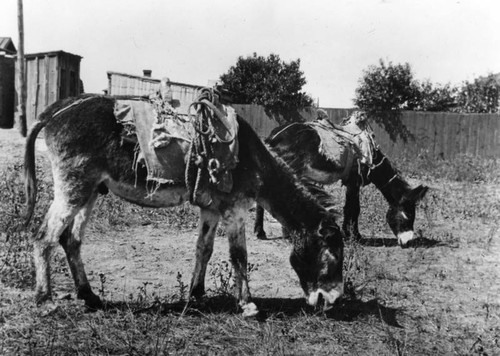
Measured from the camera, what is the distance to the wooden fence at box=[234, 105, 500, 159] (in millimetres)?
19516

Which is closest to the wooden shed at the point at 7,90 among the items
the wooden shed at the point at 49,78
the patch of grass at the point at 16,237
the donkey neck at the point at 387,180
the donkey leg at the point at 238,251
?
the wooden shed at the point at 49,78

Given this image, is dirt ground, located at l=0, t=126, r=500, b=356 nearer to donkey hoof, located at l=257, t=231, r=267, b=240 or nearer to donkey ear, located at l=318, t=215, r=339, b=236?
donkey hoof, located at l=257, t=231, r=267, b=240

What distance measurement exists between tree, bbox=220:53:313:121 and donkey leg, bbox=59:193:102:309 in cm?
2461

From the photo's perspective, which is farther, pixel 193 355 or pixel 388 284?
pixel 388 284

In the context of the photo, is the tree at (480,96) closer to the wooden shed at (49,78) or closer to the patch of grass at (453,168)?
the patch of grass at (453,168)

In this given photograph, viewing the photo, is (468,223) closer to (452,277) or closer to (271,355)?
(452,277)

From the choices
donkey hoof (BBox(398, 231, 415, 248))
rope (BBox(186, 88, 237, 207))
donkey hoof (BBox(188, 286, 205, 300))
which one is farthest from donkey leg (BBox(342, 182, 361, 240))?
rope (BBox(186, 88, 237, 207))

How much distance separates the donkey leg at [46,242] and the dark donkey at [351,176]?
3563 mm

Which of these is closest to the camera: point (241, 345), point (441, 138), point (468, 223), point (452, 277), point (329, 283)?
point (241, 345)

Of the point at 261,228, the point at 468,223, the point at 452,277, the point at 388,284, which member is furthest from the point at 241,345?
the point at 468,223

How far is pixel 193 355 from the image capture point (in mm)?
3457

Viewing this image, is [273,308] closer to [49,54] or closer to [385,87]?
[49,54]

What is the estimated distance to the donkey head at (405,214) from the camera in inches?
286

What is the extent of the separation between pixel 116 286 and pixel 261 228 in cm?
295
